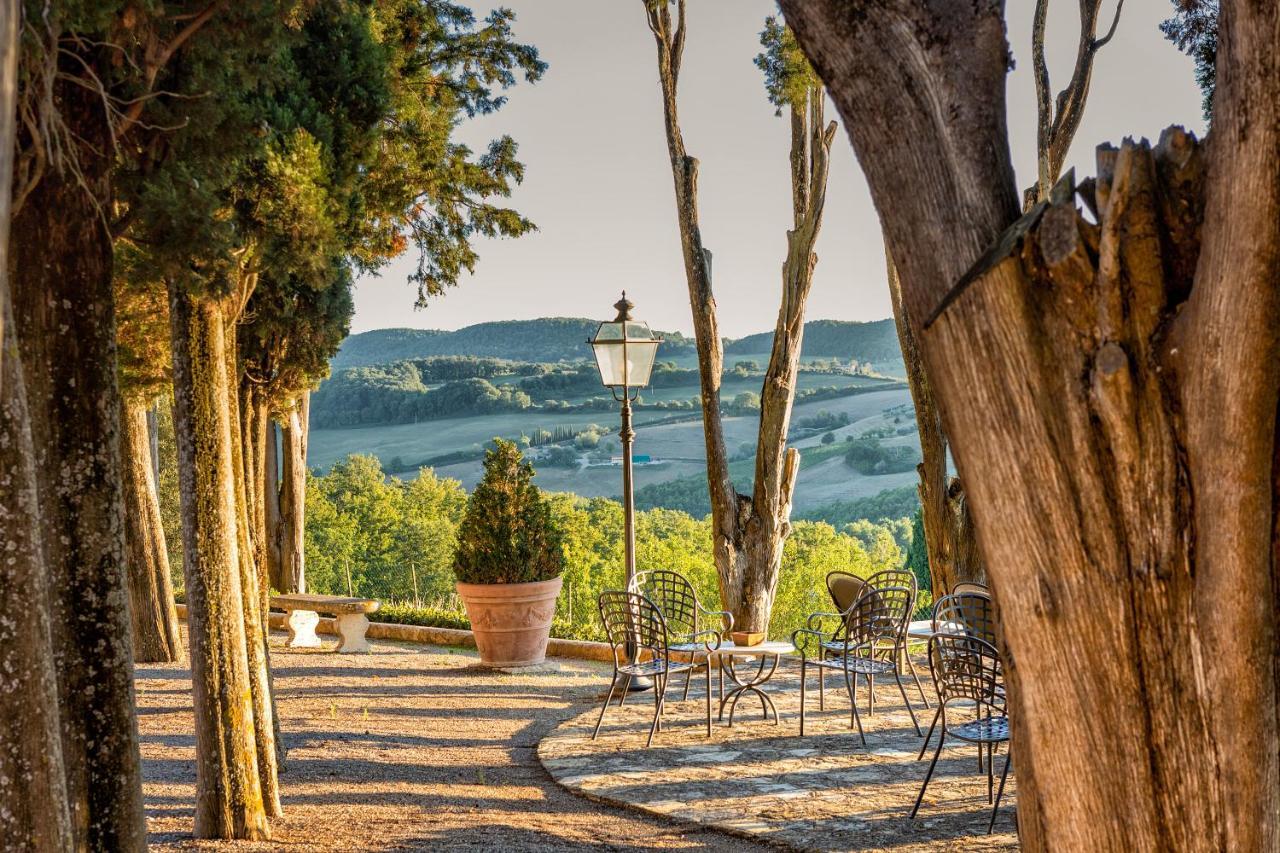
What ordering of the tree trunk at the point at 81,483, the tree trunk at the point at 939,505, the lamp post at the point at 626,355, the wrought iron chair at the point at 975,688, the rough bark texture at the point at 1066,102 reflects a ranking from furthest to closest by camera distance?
the tree trunk at the point at 939,505, the lamp post at the point at 626,355, the rough bark texture at the point at 1066,102, the wrought iron chair at the point at 975,688, the tree trunk at the point at 81,483

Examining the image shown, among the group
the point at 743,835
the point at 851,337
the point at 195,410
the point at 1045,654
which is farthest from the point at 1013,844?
the point at 851,337

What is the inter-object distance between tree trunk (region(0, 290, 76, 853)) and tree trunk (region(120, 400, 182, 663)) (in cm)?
694

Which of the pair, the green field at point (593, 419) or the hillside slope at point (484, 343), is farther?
the hillside slope at point (484, 343)

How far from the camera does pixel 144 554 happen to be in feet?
31.3

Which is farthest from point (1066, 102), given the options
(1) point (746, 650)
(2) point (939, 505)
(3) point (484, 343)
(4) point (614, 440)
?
(3) point (484, 343)

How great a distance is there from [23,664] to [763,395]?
318 inches

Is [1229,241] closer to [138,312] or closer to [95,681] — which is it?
[95,681]

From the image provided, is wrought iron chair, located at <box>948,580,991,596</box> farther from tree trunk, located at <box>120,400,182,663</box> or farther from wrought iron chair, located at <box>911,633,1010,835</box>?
tree trunk, located at <box>120,400,182,663</box>

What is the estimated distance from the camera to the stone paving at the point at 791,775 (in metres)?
4.90

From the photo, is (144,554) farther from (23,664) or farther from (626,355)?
(23,664)

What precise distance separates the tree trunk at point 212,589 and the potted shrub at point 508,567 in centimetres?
462

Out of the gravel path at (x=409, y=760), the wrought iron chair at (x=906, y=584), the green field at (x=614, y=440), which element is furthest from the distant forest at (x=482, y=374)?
the wrought iron chair at (x=906, y=584)

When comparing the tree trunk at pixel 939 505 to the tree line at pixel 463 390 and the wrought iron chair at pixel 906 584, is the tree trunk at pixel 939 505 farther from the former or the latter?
the tree line at pixel 463 390

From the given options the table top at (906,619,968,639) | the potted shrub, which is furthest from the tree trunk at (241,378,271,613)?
the table top at (906,619,968,639)
